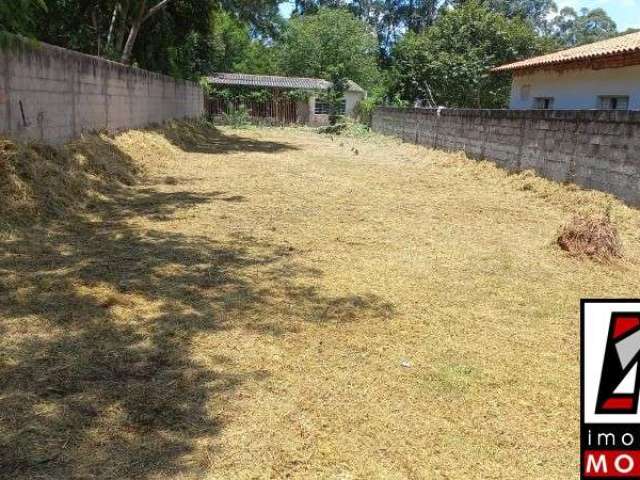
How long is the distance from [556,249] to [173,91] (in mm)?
17153

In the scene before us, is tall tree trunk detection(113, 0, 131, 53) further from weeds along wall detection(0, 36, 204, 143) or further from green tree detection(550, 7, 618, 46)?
green tree detection(550, 7, 618, 46)

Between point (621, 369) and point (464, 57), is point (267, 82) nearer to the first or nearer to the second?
point (464, 57)

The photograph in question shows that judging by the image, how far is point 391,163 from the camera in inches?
614

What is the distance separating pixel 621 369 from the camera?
1.28 m

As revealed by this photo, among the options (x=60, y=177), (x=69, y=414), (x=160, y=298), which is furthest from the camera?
(x=60, y=177)

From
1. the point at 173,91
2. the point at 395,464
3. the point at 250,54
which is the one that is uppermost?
the point at 250,54

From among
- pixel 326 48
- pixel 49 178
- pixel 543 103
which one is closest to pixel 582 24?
pixel 326 48

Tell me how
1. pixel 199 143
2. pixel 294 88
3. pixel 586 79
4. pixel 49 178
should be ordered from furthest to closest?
pixel 294 88 < pixel 199 143 < pixel 586 79 < pixel 49 178

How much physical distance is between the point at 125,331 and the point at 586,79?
16610 millimetres

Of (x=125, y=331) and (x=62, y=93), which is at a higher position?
(x=62, y=93)

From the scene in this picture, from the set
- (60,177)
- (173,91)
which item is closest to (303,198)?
(60,177)

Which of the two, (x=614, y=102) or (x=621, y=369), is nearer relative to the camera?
(x=621, y=369)

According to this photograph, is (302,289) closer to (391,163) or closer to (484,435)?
(484,435)

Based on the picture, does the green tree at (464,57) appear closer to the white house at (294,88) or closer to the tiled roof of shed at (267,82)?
the white house at (294,88)
